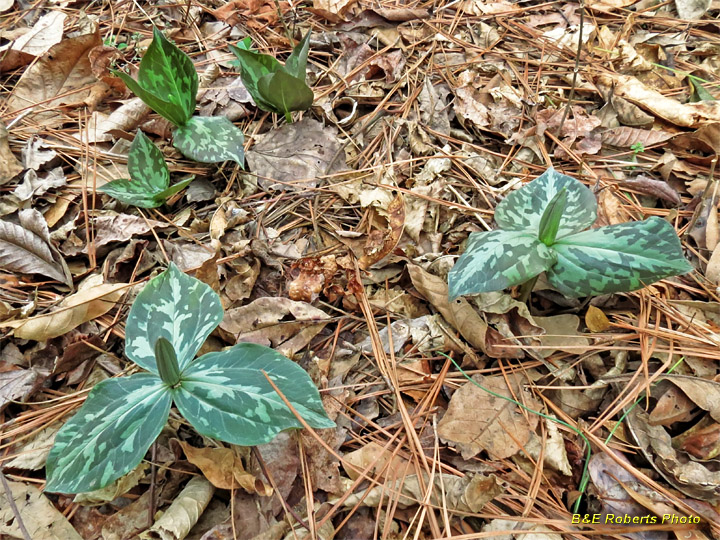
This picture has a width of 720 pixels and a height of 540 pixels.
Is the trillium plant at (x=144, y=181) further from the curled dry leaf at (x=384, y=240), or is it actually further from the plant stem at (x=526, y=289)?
the plant stem at (x=526, y=289)

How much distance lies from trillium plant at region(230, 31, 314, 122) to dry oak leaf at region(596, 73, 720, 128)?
1.42 metres

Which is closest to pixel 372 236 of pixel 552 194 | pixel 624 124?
pixel 552 194

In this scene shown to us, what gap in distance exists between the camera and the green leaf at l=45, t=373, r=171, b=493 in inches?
41.8

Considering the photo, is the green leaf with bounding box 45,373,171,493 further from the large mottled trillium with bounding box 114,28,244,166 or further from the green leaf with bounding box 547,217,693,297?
the green leaf with bounding box 547,217,693,297

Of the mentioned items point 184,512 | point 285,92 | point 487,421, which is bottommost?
point 487,421

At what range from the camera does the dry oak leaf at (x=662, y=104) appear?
6.51 ft

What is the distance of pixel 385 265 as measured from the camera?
168cm

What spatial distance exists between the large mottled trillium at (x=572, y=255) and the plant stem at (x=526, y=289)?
107mm

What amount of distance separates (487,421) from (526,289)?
0.46 m

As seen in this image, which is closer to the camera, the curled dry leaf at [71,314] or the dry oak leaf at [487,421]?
the dry oak leaf at [487,421]

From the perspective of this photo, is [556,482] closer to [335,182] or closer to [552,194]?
[552,194]

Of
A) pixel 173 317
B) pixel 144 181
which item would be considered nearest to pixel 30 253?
pixel 144 181

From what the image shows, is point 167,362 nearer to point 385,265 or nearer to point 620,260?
point 385,265

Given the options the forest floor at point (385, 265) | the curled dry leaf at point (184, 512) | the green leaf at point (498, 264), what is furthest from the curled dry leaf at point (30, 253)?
the green leaf at point (498, 264)
